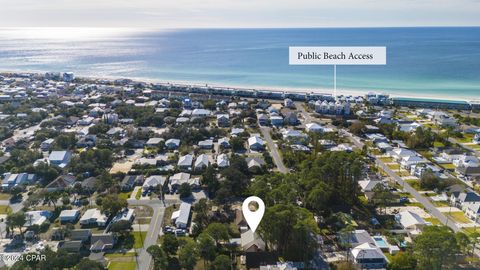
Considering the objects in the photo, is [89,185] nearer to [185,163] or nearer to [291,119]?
[185,163]

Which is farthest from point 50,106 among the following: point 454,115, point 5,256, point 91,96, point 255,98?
point 454,115

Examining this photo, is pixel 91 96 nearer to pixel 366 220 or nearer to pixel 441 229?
pixel 366 220

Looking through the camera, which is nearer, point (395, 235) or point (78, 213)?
point (395, 235)

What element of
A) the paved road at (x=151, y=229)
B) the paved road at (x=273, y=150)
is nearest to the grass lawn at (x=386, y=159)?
the paved road at (x=273, y=150)

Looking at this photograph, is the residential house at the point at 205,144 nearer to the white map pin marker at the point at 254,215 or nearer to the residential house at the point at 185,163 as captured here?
the residential house at the point at 185,163

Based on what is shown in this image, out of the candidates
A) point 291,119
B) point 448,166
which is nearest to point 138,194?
point 291,119
